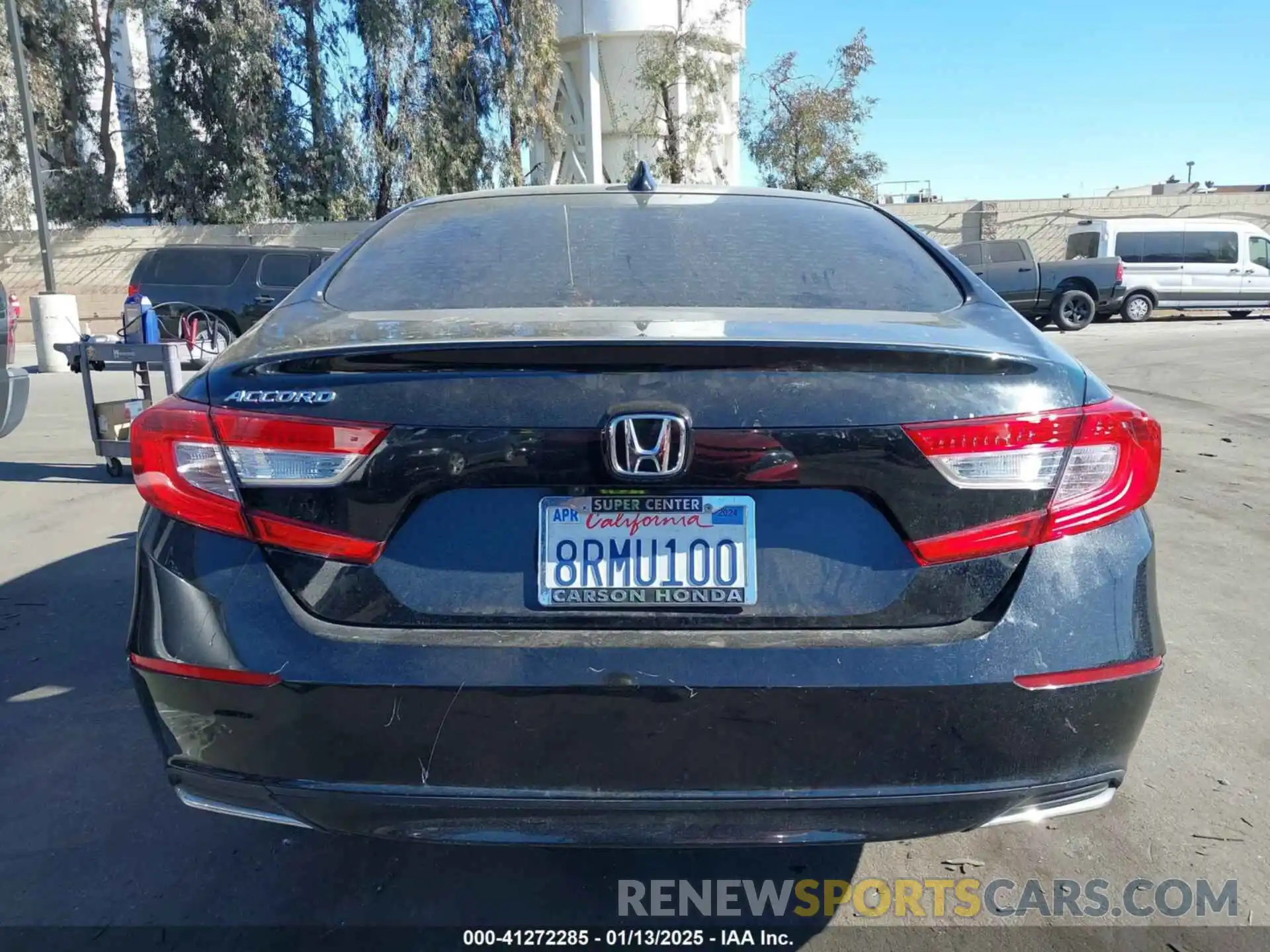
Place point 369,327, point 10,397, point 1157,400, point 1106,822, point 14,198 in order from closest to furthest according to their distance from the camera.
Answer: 1. point 369,327
2. point 1106,822
3. point 10,397
4. point 1157,400
5. point 14,198

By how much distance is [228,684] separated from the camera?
1.78m

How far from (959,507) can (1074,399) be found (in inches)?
12.5

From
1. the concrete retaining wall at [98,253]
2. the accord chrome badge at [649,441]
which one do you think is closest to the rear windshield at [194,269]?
the concrete retaining wall at [98,253]

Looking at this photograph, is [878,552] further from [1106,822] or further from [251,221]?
[251,221]

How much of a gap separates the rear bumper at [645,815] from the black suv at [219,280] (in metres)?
15.3

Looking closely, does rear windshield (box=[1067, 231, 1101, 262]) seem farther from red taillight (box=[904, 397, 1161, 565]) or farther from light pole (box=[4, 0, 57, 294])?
red taillight (box=[904, 397, 1161, 565])

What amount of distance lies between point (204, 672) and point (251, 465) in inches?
15.6

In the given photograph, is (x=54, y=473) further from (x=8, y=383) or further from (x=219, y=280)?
(x=219, y=280)

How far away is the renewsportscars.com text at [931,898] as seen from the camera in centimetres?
230

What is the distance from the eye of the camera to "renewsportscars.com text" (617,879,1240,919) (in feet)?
7.54

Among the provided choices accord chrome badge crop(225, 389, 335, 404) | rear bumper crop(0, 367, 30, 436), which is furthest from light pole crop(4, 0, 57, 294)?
accord chrome badge crop(225, 389, 335, 404)

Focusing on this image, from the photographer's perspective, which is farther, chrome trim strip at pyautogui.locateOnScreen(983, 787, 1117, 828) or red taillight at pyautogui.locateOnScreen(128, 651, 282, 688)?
chrome trim strip at pyautogui.locateOnScreen(983, 787, 1117, 828)

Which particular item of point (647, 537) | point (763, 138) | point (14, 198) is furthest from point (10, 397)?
point (763, 138)

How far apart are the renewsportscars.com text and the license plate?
960 mm
